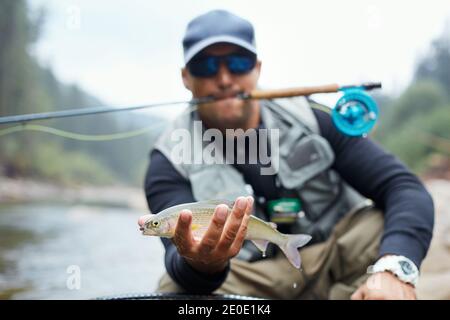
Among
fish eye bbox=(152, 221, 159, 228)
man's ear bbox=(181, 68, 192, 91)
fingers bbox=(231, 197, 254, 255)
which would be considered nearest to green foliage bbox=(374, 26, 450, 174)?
man's ear bbox=(181, 68, 192, 91)

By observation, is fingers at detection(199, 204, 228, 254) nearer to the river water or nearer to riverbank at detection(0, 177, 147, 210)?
the river water

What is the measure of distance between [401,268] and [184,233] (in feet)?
2.13

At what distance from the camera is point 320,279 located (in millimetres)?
2008

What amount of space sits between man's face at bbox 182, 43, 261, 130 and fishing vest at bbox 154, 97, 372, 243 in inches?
2.8

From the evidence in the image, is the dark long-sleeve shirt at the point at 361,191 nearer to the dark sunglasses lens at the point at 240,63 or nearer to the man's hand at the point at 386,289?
the man's hand at the point at 386,289

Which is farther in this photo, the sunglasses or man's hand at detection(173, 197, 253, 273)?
the sunglasses

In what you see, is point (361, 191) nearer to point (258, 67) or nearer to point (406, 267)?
point (406, 267)

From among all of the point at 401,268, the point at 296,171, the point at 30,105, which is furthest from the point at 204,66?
the point at 30,105

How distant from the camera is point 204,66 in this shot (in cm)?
196

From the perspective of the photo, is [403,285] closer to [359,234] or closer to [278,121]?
[359,234]

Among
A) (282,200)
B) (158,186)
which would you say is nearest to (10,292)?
(158,186)

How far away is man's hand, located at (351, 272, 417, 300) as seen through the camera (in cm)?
150
